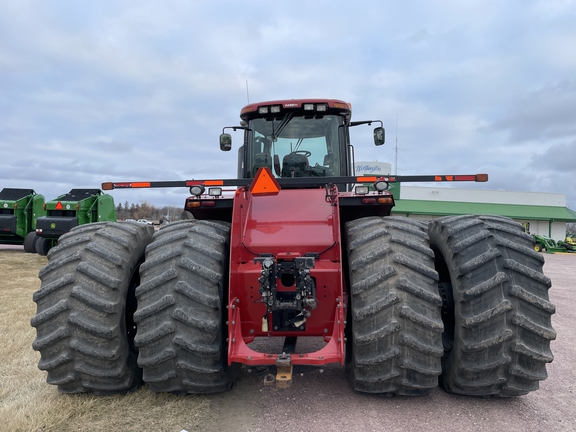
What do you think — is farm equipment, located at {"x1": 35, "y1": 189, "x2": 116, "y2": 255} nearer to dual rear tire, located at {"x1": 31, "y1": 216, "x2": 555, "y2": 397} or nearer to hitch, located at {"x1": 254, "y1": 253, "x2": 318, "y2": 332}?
dual rear tire, located at {"x1": 31, "y1": 216, "x2": 555, "y2": 397}

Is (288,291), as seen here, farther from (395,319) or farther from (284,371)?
(395,319)

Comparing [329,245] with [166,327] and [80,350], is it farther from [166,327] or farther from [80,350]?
[80,350]

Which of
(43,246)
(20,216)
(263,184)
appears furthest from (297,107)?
(20,216)

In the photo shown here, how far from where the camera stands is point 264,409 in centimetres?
365

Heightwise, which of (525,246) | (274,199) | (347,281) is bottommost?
(347,281)

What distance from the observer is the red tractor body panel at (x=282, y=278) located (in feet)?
11.4

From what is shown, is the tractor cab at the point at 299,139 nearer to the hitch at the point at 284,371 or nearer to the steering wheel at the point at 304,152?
the steering wheel at the point at 304,152

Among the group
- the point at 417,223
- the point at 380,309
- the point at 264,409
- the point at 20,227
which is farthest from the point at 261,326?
the point at 20,227

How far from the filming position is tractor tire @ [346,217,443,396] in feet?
10.7

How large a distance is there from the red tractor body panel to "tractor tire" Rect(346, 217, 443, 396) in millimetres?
197

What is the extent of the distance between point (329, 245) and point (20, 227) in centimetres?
1566

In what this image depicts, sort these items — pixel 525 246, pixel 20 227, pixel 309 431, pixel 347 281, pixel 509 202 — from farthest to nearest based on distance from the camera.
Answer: pixel 509 202
pixel 20 227
pixel 347 281
pixel 525 246
pixel 309 431

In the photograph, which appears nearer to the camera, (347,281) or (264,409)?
(264,409)

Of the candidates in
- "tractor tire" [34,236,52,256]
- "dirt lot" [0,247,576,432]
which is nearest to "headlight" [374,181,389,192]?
"dirt lot" [0,247,576,432]
